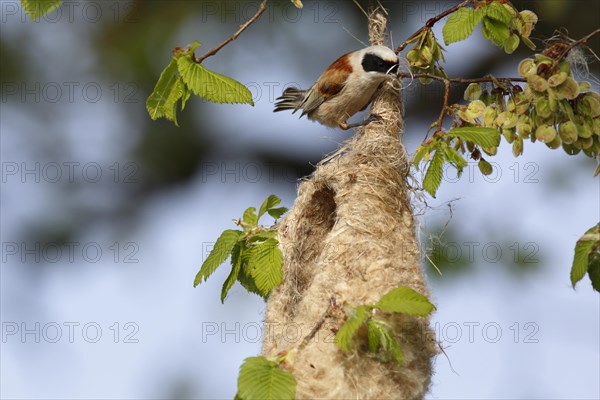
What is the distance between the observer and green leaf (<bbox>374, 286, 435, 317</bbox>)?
1992mm

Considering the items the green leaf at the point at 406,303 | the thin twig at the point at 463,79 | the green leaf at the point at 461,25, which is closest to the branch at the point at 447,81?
the thin twig at the point at 463,79

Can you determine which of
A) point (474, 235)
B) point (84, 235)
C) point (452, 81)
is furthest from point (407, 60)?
point (84, 235)

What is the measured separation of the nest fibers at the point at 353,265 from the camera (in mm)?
2168

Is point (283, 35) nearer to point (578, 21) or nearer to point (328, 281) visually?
point (578, 21)

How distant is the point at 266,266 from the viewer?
8.14 ft

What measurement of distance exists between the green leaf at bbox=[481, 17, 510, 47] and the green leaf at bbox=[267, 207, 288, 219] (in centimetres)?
78

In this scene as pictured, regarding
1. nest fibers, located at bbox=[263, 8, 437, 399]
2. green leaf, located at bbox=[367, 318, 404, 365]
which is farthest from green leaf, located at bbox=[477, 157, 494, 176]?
green leaf, located at bbox=[367, 318, 404, 365]

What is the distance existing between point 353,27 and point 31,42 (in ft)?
6.02

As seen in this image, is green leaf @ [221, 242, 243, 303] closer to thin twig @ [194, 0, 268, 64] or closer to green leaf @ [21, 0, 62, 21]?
thin twig @ [194, 0, 268, 64]

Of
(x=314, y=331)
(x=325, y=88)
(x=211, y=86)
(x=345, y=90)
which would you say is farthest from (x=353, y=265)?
(x=325, y=88)

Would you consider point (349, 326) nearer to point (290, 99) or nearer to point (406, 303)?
point (406, 303)

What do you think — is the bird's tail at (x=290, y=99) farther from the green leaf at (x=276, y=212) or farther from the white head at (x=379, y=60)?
the green leaf at (x=276, y=212)

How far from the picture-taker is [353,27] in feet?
13.8

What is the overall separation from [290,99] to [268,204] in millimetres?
1192
